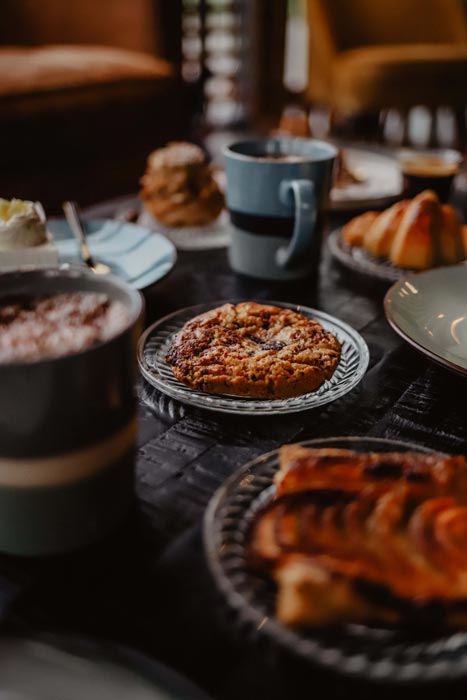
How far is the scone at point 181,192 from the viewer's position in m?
1.20

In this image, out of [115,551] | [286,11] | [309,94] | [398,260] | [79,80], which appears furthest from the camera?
[286,11]

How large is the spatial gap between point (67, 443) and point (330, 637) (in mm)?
199

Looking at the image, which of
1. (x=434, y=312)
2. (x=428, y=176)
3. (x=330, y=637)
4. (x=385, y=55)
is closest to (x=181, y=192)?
(x=428, y=176)

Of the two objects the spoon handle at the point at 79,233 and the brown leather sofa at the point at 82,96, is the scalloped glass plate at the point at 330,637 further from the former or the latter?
the brown leather sofa at the point at 82,96

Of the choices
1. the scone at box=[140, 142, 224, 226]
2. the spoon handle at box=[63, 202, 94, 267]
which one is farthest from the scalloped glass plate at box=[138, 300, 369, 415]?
the scone at box=[140, 142, 224, 226]

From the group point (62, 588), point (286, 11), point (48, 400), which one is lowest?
point (62, 588)

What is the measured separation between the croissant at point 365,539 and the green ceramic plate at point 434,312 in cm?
21

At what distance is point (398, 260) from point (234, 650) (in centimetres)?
74

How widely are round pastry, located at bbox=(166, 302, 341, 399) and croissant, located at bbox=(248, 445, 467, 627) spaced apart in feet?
0.51

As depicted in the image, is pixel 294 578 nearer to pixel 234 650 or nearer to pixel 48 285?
pixel 234 650

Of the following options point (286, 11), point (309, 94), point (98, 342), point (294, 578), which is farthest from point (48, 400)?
point (286, 11)

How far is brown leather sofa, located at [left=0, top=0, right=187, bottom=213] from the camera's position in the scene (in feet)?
8.36

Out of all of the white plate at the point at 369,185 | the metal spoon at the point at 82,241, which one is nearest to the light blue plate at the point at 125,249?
the metal spoon at the point at 82,241

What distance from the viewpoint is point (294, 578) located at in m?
0.38
